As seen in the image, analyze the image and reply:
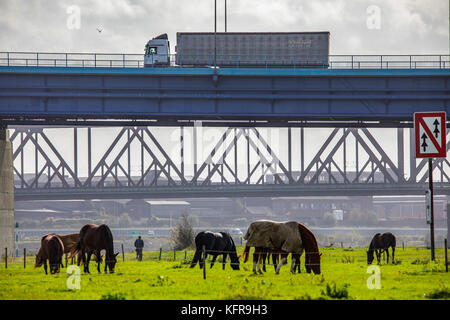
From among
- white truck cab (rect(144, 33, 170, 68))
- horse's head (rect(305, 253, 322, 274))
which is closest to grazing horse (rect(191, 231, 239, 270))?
horse's head (rect(305, 253, 322, 274))

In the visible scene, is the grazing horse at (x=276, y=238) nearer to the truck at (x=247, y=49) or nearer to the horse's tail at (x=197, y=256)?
the horse's tail at (x=197, y=256)

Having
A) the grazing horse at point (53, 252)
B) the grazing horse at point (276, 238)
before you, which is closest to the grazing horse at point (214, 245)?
the grazing horse at point (276, 238)

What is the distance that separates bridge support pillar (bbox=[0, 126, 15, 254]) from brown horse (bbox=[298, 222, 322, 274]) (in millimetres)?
34234

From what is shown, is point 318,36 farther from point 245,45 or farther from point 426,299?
point 426,299

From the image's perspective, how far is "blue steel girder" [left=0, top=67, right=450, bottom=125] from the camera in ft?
178

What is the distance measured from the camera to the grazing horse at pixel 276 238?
93.6ft

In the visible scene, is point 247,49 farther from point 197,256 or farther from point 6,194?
point 197,256

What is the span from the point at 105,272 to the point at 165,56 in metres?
29.4

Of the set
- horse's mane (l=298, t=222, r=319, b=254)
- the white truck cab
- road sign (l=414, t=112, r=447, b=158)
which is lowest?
horse's mane (l=298, t=222, r=319, b=254)

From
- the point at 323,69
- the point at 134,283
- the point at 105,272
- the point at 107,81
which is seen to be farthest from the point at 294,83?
the point at 134,283

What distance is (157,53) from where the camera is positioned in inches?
2269

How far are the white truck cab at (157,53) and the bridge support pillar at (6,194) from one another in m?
12.5

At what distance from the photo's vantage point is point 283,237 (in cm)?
2872

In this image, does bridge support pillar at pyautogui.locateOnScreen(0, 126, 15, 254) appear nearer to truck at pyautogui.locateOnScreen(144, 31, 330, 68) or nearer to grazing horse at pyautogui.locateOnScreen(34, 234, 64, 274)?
truck at pyautogui.locateOnScreen(144, 31, 330, 68)
